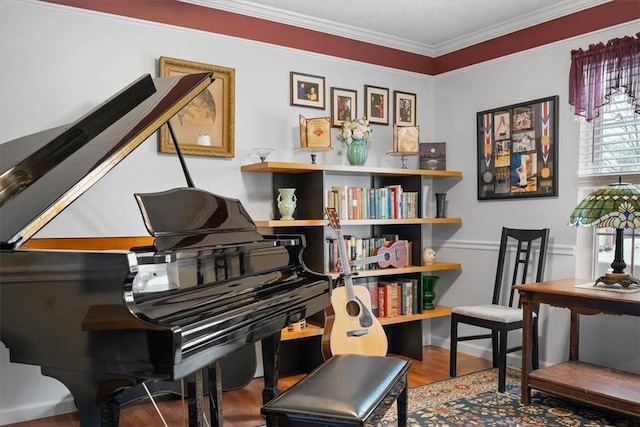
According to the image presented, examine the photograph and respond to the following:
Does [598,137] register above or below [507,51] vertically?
below

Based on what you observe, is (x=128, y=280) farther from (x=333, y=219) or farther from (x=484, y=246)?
(x=484, y=246)

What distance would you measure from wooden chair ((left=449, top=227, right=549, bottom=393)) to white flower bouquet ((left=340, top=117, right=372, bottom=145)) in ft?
4.12

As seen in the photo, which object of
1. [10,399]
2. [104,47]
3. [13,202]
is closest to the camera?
[13,202]

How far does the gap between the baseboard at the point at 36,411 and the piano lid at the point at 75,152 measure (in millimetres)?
1528

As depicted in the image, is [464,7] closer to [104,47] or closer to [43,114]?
[104,47]

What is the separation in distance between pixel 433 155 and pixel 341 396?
286cm

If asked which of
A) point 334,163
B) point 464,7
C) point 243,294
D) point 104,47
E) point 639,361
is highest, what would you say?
point 464,7

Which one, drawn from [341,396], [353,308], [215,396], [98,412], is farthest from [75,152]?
[353,308]

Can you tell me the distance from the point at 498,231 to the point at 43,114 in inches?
127

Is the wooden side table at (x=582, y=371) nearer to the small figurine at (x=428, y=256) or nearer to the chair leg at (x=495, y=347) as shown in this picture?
the chair leg at (x=495, y=347)

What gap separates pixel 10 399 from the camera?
2.90 m

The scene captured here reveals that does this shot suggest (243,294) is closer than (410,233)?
Yes

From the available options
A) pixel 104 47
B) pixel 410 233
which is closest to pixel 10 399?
pixel 104 47

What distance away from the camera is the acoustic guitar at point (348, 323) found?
329 cm
